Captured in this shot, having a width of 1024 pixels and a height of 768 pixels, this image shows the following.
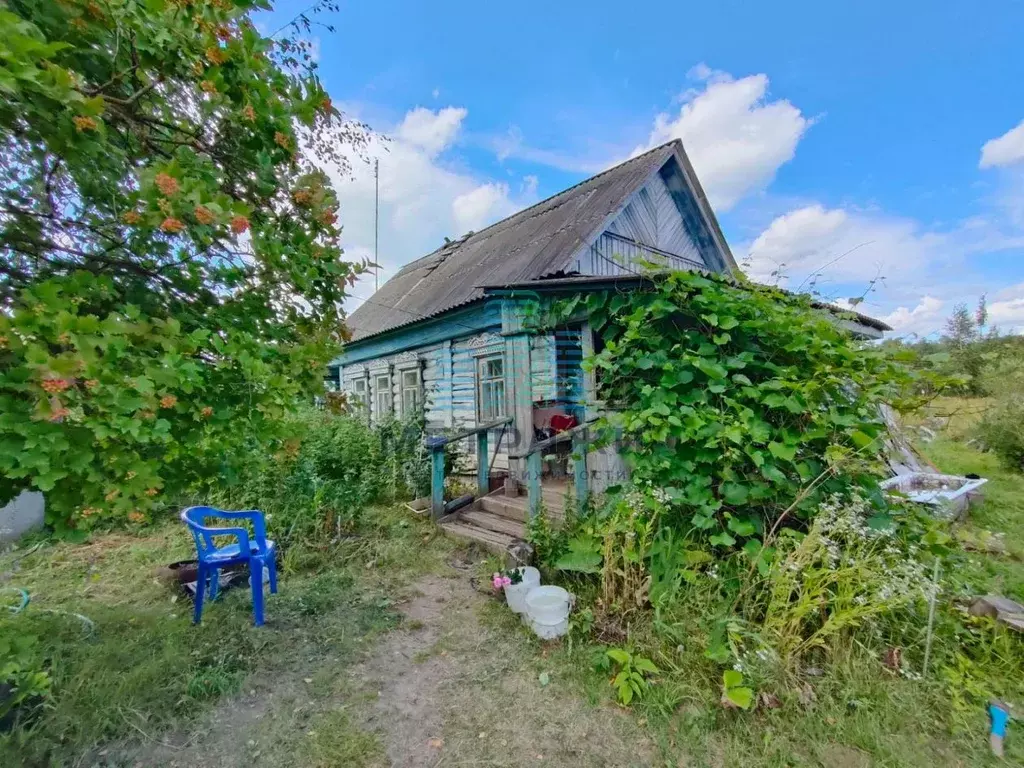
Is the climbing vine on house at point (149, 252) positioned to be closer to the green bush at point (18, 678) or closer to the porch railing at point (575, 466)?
the green bush at point (18, 678)

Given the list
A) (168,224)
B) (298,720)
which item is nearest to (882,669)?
(298,720)

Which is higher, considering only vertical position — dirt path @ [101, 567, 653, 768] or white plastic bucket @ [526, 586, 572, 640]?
white plastic bucket @ [526, 586, 572, 640]

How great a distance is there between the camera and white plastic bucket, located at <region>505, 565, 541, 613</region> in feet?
10.8

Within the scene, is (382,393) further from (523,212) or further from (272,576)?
(272,576)

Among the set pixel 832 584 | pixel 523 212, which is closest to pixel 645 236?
pixel 523 212

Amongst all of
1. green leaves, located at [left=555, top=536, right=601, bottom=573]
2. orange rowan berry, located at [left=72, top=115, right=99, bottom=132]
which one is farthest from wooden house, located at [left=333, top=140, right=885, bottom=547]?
orange rowan berry, located at [left=72, top=115, right=99, bottom=132]

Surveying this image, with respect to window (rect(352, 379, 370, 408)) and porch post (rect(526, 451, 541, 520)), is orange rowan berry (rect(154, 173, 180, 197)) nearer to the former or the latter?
porch post (rect(526, 451, 541, 520))

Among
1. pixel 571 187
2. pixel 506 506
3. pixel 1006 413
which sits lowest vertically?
pixel 506 506

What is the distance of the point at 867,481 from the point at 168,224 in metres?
4.15

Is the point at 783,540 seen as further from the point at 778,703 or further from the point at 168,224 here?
→ the point at 168,224

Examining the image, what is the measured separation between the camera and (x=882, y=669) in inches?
97.9

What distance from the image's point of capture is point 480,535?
15.3ft

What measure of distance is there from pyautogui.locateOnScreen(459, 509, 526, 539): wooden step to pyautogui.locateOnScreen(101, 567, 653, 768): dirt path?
1544 mm

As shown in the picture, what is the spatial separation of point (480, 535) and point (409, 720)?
2.31 meters
